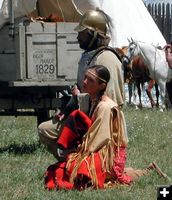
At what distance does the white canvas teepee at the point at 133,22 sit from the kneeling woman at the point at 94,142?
13.7m

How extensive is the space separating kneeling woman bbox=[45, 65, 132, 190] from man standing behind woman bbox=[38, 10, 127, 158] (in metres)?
0.24

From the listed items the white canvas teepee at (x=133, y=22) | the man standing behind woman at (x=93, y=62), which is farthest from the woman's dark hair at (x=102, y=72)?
the white canvas teepee at (x=133, y=22)

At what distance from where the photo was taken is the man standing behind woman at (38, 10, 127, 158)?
8641mm

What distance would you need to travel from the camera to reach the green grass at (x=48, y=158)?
8.16 meters

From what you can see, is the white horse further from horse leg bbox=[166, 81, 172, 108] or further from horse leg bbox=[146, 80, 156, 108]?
horse leg bbox=[166, 81, 172, 108]

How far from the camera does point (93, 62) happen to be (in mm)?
8742

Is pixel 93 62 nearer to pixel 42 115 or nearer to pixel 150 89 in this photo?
pixel 42 115

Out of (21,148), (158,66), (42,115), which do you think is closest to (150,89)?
(158,66)

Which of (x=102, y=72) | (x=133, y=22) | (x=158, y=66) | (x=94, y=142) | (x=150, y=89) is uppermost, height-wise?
(x=102, y=72)

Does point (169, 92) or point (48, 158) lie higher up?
point (48, 158)

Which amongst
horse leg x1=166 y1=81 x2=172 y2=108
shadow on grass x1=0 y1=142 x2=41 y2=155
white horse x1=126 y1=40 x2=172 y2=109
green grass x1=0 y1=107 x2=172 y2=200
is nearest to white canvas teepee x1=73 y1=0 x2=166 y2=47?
white horse x1=126 y1=40 x2=172 y2=109

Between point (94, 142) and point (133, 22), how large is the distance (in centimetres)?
1537

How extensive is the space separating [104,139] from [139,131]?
508 cm

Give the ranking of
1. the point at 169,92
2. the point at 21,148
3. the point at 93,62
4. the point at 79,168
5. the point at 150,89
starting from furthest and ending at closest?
1. the point at 169,92
2. the point at 150,89
3. the point at 21,148
4. the point at 93,62
5. the point at 79,168
